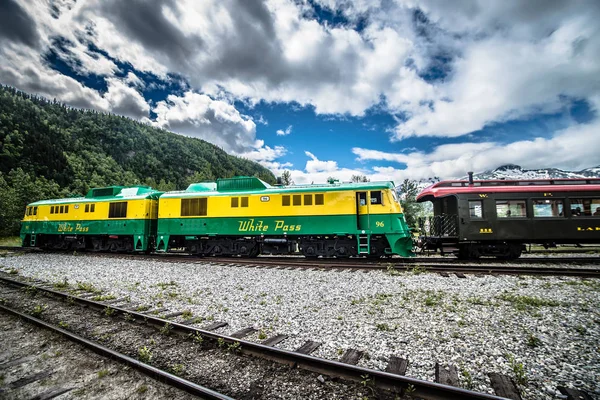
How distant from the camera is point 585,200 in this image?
42.1ft

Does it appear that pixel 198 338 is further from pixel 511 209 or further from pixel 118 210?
pixel 118 210

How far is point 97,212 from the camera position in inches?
758

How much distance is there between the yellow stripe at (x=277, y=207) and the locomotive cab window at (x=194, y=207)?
24 centimetres

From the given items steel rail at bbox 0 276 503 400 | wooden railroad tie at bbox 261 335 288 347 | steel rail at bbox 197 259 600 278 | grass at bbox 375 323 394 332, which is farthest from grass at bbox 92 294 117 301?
grass at bbox 375 323 394 332

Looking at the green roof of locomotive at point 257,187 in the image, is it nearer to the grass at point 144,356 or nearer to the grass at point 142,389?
the grass at point 144,356

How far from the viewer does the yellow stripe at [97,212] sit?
706 inches

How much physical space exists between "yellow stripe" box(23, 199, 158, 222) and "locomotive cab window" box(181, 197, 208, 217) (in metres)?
3.24

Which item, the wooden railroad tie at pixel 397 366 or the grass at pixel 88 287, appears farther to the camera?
the grass at pixel 88 287

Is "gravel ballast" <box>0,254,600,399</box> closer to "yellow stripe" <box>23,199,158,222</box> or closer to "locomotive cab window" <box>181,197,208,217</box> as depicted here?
"locomotive cab window" <box>181,197,208,217</box>

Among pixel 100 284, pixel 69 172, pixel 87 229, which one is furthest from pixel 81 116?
pixel 100 284

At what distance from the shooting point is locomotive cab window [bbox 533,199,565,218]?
13.0m

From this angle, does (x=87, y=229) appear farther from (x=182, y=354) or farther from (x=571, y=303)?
(x=571, y=303)

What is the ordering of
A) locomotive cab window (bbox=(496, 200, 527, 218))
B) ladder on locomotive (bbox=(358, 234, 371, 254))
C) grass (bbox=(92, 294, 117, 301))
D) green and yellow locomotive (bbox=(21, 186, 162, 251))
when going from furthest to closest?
1. green and yellow locomotive (bbox=(21, 186, 162, 251))
2. ladder on locomotive (bbox=(358, 234, 371, 254))
3. locomotive cab window (bbox=(496, 200, 527, 218))
4. grass (bbox=(92, 294, 117, 301))

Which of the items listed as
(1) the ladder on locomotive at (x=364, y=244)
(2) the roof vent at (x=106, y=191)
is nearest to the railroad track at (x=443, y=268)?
(1) the ladder on locomotive at (x=364, y=244)
